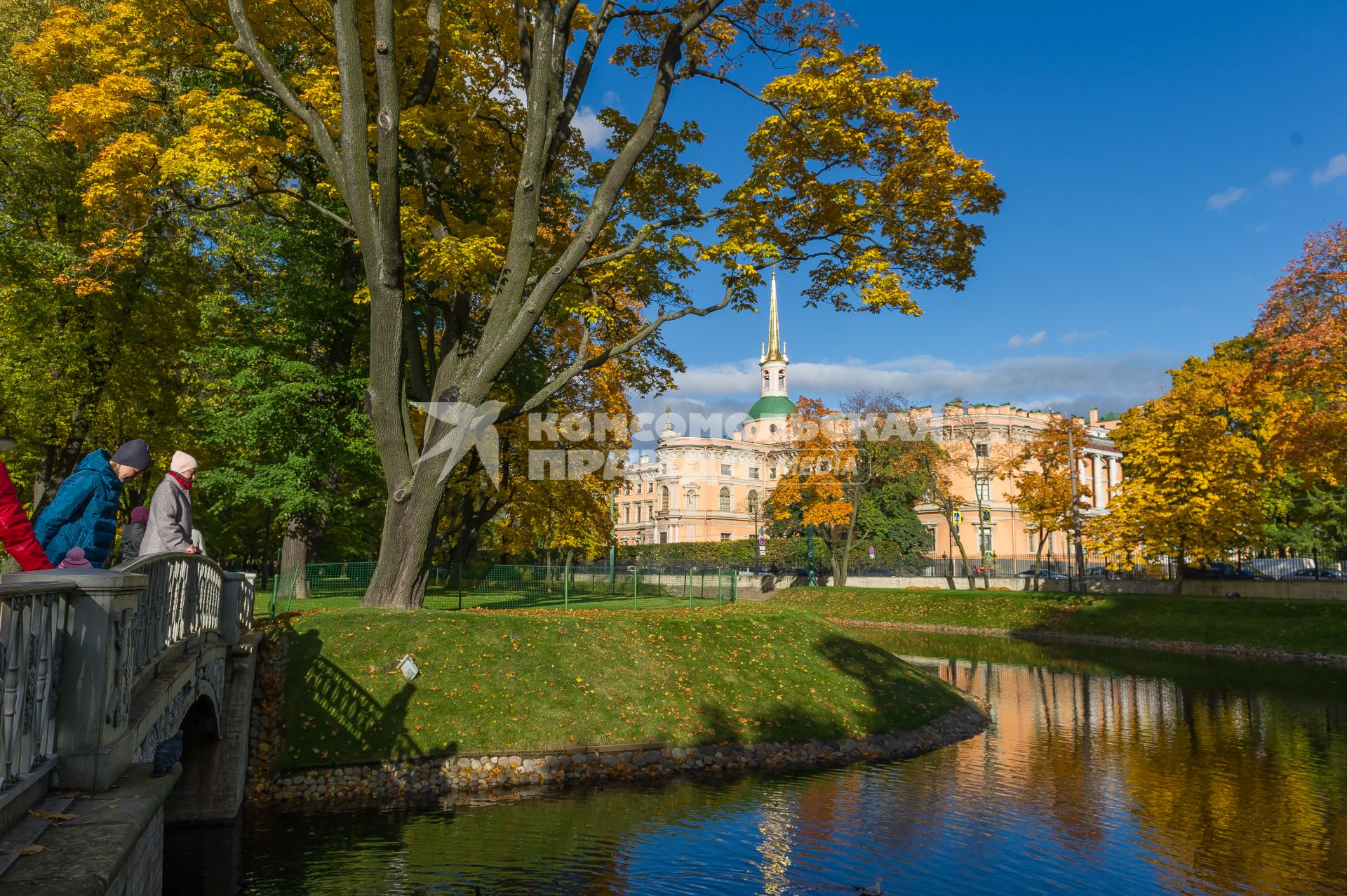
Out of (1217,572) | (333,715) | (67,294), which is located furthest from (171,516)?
(1217,572)

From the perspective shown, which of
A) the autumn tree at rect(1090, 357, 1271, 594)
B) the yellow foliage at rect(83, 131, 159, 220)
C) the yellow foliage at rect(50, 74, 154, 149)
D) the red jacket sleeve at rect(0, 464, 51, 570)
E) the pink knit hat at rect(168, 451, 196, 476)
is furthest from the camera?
the autumn tree at rect(1090, 357, 1271, 594)

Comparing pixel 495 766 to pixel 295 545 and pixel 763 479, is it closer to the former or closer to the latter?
pixel 295 545

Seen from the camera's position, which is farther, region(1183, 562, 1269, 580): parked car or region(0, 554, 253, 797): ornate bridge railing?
region(1183, 562, 1269, 580): parked car

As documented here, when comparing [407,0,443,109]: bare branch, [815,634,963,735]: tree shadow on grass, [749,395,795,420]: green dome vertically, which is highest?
[749,395,795,420]: green dome

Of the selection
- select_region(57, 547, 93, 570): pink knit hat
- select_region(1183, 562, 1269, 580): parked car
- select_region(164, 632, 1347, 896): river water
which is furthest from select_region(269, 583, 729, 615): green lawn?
select_region(1183, 562, 1269, 580): parked car

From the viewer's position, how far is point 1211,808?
1329cm

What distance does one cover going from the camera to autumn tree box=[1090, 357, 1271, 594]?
3559 cm

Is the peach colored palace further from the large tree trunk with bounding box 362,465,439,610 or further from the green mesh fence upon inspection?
the large tree trunk with bounding box 362,465,439,610

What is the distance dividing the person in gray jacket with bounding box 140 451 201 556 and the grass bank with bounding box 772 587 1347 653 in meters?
30.5

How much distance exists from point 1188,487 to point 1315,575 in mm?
10231

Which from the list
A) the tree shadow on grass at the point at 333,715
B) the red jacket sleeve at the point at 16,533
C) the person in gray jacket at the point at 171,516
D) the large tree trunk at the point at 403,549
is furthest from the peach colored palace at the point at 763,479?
the red jacket sleeve at the point at 16,533

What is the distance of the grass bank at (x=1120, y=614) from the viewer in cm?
3192

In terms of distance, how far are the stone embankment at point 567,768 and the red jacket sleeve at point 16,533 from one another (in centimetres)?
891

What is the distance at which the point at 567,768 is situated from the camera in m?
14.8
